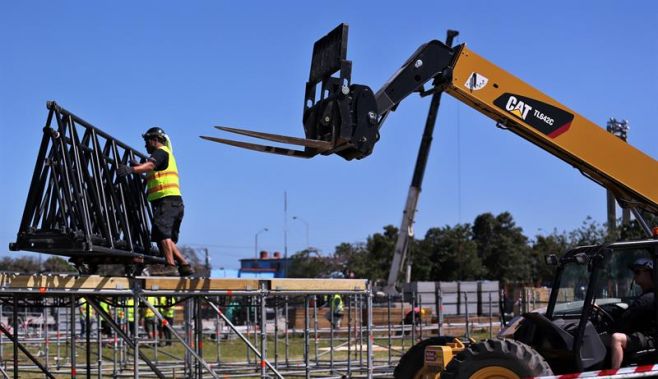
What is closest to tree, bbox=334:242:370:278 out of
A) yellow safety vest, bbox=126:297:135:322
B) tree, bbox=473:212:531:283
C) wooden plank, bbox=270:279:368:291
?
tree, bbox=473:212:531:283

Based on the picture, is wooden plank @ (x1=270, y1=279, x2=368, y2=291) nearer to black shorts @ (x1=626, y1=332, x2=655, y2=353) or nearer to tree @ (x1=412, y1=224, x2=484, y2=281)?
black shorts @ (x1=626, y1=332, x2=655, y2=353)

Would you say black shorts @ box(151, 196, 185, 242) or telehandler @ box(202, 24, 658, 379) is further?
black shorts @ box(151, 196, 185, 242)

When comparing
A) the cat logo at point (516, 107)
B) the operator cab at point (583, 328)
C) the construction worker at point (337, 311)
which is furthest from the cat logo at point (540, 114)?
the construction worker at point (337, 311)

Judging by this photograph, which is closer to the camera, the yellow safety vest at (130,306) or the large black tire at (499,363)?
the large black tire at (499,363)

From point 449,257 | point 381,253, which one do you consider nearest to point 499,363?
point 449,257

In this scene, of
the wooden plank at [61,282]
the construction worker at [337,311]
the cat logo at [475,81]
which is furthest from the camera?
the construction worker at [337,311]

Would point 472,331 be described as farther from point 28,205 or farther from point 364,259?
point 364,259

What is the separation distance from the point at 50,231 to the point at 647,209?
6681mm

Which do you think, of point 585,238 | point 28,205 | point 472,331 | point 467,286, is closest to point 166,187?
point 28,205

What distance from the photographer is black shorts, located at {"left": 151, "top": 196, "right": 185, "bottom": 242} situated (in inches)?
391

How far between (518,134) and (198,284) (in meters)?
4.09

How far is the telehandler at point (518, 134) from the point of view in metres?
8.09

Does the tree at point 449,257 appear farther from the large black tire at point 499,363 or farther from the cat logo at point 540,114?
the large black tire at point 499,363

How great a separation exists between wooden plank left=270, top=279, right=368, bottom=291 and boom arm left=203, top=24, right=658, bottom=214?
9.50 ft
